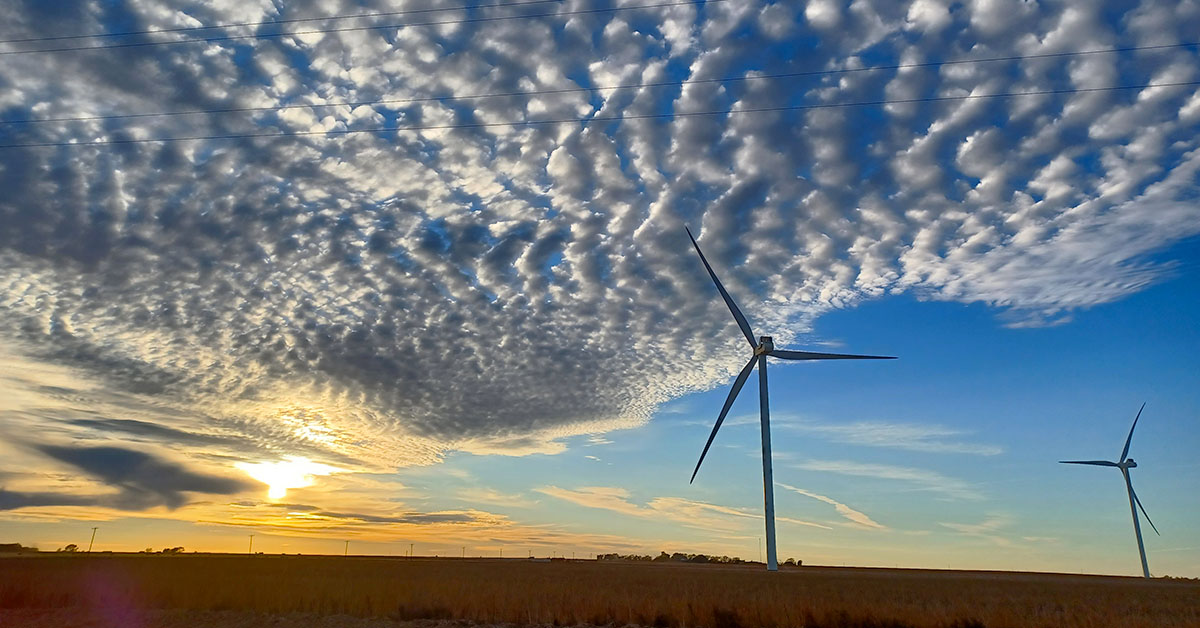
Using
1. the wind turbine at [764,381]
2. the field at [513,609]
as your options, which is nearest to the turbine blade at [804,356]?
the wind turbine at [764,381]

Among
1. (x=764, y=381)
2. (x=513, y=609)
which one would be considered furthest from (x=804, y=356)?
(x=513, y=609)

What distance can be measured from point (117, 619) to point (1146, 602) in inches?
2263

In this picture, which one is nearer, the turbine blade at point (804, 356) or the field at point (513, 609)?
the field at point (513, 609)

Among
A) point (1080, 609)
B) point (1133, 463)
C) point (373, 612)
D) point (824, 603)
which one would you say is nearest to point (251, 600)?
point (373, 612)

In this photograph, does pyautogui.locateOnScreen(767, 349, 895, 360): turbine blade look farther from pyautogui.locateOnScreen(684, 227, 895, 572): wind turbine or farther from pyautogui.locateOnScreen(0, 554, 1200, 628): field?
pyautogui.locateOnScreen(0, 554, 1200, 628): field

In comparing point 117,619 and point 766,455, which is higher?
point 766,455

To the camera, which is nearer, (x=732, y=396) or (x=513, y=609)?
(x=513, y=609)

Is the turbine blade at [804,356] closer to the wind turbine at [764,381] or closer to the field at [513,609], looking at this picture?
the wind turbine at [764,381]

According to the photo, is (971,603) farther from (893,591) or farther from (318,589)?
(318,589)

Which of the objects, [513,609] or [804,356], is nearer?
[513,609]

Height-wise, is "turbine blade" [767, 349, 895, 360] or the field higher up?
"turbine blade" [767, 349, 895, 360]

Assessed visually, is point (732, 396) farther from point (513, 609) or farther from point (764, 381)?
point (513, 609)

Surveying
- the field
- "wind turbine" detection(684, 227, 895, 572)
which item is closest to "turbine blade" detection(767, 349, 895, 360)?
"wind turbine" detection(684, 227, 895, 572)

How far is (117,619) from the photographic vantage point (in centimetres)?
3394
